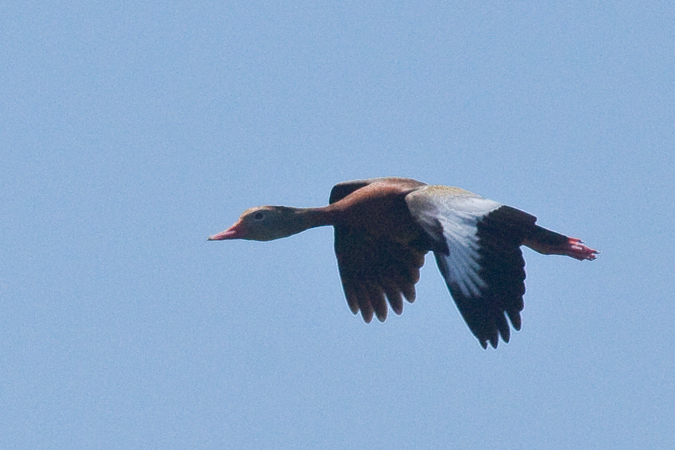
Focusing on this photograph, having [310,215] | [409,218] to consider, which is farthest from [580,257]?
[310,215]

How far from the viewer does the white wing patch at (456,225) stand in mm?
14039

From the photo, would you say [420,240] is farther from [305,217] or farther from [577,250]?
[577,250]

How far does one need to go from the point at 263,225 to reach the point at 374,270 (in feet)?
5.53

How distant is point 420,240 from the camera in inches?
660

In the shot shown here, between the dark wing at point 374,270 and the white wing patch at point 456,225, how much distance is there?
2.30 m

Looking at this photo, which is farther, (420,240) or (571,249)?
(420,240)

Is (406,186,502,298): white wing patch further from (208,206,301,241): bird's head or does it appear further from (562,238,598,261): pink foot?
(208,206,301,241): bird's head

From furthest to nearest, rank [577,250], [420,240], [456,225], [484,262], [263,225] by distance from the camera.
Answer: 1. [263,225]
2. [420,240]
3. [577,250]
4. [456,225]
5. [484,262]

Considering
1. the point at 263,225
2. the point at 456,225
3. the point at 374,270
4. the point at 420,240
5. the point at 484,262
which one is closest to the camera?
the point at 484,262

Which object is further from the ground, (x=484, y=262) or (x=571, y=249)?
(x=571, y=249)

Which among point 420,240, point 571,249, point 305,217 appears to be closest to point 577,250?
point 571,249

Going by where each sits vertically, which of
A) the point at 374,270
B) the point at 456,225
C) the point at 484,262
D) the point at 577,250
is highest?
the point at 456,225

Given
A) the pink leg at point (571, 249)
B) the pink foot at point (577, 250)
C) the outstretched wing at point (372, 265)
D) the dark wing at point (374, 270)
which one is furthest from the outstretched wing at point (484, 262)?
the dark wing at point (374, 270)

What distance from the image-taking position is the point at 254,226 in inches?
667
